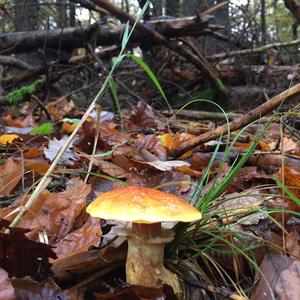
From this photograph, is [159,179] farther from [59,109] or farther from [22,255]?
[59,109]

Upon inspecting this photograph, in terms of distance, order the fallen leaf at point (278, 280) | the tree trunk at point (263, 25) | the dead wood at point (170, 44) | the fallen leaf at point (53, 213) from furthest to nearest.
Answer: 1. the tree trunk at point (263, 25)
2. the dead wood at point (170, 44)
3. the fallen leaf at point (53, 213)
4. the fallen leaf at point (278, 280)

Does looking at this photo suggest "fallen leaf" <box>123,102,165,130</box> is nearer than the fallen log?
Yes

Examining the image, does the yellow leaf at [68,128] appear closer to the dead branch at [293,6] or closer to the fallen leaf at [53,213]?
the fallen leaf at [53,213]

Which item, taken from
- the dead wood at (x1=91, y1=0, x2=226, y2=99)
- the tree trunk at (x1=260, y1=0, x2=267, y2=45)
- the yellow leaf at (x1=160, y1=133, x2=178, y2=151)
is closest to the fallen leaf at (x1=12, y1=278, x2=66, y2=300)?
the yellow leaf at (x1=160, y1=133, x2=178, y2=151)

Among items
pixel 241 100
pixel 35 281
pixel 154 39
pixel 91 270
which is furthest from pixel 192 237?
pixel 241 100

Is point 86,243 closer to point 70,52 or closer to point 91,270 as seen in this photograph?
point 91,270

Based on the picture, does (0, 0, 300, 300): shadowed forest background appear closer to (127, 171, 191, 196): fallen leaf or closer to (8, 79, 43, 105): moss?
(127, 171, 191, 196): fallen leaf

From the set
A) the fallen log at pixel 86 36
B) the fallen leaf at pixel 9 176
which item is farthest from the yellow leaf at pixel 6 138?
the fallen log at pixel 86 36
